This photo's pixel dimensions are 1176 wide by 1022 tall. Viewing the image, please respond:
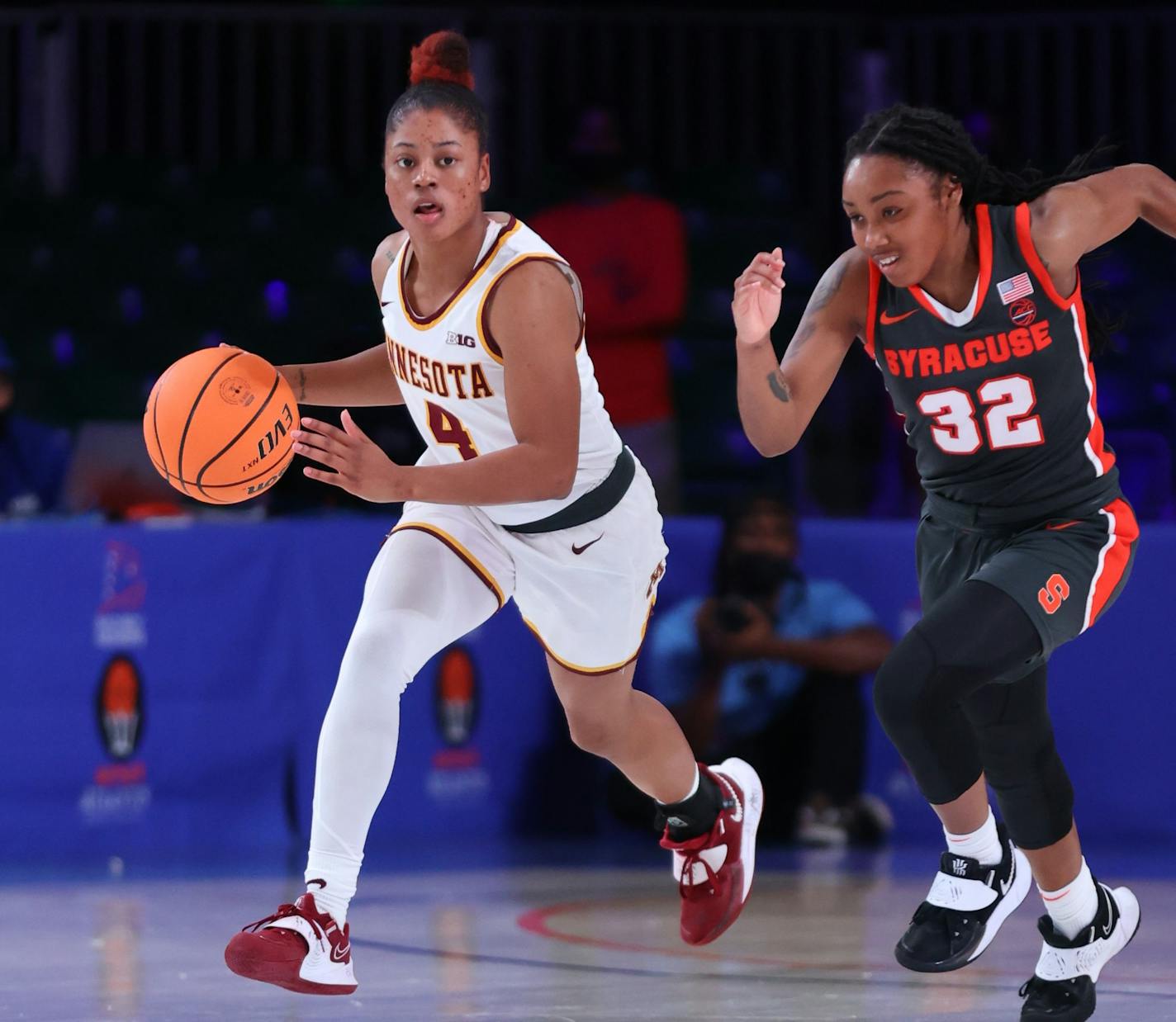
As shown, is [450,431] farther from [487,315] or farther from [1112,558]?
[1112,558]

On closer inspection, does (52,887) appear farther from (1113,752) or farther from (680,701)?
(1113,752)

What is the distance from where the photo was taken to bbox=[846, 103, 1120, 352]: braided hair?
14.1 feet

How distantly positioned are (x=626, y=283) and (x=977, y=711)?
461 cm

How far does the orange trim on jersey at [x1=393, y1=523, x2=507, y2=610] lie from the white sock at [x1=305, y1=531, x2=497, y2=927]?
11 centimetres

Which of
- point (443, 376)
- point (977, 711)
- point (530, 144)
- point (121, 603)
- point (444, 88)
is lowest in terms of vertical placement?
point (121, 603)

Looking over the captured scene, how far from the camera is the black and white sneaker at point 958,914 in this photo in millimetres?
4422

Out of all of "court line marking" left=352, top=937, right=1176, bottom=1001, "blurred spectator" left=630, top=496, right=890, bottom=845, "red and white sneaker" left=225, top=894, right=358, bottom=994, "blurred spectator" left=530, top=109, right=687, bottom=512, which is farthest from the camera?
"blurred spectator" left=530, top=109, right=687, bottom=512

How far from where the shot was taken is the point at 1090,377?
443cm

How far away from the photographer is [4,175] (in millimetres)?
10648

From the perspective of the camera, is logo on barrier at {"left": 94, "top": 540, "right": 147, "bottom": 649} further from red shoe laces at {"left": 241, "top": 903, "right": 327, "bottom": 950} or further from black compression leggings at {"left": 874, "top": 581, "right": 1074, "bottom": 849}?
black compression leggings at {"left": 874, "top": 581, "right": 1074, "bottom": 849}

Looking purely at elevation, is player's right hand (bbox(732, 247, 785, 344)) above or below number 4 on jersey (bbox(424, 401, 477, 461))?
above

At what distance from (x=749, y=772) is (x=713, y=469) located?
14.6 ft

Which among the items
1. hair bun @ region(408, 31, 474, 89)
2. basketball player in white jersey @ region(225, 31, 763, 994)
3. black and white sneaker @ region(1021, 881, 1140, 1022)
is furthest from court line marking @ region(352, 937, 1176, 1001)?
hair bun @ region(408, 31, 474, 89)

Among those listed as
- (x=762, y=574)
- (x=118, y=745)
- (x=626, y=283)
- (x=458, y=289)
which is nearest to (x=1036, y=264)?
(x=458, y=289)
